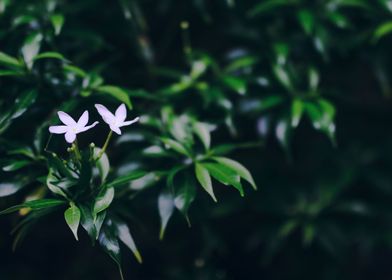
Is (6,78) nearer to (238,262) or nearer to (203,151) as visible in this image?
(203,151)

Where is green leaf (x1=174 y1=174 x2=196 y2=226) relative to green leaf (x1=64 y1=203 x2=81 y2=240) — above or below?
below

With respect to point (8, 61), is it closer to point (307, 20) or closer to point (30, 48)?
point (30, 48)

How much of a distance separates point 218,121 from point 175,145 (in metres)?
0.27

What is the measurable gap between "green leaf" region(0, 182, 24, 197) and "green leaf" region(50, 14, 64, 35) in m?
0.47

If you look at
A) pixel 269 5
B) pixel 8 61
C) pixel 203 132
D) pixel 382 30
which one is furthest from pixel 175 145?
pixel 382 30

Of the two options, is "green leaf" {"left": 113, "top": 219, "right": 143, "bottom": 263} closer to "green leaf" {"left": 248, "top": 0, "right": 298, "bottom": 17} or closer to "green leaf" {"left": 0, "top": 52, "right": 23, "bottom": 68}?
"green leaf" {"left": 0, "top": 52, "right": 23, "bottom": 68}

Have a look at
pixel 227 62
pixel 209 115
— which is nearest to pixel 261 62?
pixel 227 62

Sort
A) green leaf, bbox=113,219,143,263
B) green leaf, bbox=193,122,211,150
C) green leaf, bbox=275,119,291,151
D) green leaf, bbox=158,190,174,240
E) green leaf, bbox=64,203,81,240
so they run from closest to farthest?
green leaf, bbox=64,203,81,240
green leaf, bbox=113,219,143,263
green leaf, bbox=158,190,174,240
green leaf, bbox=193,122,211,150
green leaf, bbox=275,119,291,151

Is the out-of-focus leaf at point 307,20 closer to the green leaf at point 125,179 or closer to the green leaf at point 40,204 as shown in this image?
the green leaf at point 125,179

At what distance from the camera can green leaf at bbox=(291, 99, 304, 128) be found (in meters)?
1.63

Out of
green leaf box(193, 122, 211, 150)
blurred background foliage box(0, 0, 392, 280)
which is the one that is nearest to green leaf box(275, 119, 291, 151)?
blurred background foliage box(0, 0, 392, 280)

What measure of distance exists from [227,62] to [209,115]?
405 mm

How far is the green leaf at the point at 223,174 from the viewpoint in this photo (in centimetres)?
135

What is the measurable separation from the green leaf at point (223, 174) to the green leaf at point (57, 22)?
0.61 m
